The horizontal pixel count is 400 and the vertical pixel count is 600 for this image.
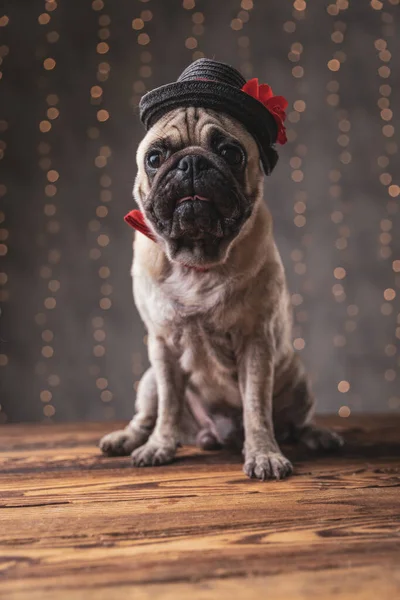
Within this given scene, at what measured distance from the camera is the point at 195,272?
176 centimetres

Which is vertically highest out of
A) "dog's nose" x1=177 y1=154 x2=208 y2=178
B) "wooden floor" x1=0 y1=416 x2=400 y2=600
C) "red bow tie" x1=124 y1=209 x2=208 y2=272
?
"dog's nose" x1=177 y1=154 x2=208 y2=178

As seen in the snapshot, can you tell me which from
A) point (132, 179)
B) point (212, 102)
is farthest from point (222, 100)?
point (132, 179)

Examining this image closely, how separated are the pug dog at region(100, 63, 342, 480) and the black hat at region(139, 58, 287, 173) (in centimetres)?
2

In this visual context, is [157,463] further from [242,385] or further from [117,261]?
[117,261]

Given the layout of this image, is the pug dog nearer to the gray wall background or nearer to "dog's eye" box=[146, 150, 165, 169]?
"dog's eye" box=[146, 150, 165, 169]

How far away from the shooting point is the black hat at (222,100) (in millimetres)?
1665

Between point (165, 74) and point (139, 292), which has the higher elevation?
point (165, 74)

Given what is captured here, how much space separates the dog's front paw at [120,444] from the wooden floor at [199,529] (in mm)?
40

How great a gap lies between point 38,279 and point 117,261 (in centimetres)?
42

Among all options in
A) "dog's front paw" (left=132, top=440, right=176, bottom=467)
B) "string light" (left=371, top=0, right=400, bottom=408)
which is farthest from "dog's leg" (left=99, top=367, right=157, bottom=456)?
"string light" (left=371, top=0, right=400, bottom=408)

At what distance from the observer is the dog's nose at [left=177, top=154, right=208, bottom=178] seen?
5.16ft

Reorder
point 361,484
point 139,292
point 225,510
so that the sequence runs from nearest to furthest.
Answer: point 225,510 < point 361,484 < point 139,292

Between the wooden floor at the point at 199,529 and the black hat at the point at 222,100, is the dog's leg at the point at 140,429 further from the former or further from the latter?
the black hat at the point at 222,100

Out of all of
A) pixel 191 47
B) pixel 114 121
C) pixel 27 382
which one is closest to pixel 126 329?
pixel 27 382
